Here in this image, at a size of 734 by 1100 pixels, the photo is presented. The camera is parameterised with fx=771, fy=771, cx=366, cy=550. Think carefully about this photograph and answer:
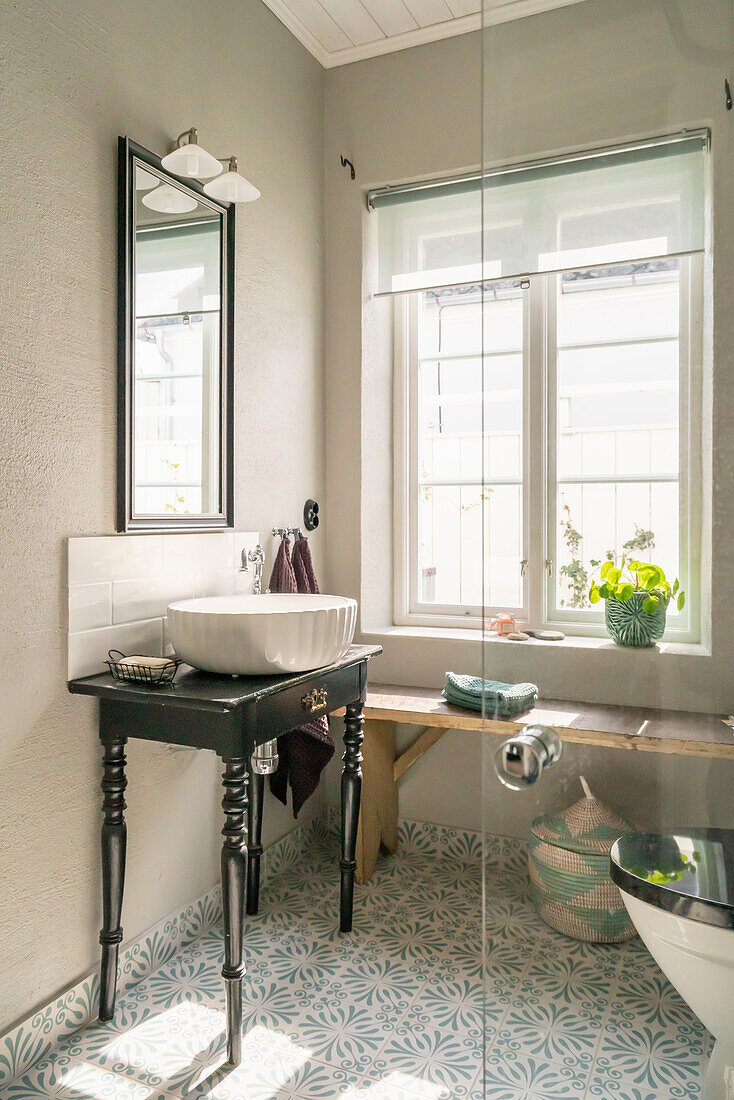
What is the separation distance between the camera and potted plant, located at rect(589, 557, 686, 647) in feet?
2.96

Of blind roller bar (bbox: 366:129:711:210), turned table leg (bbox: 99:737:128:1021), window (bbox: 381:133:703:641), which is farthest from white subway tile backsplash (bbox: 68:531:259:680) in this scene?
blind roller bar (bbox: 366:129:711:210)

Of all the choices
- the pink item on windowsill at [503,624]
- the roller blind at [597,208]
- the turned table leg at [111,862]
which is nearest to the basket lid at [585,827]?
the pink item on windowsill at [503,624]

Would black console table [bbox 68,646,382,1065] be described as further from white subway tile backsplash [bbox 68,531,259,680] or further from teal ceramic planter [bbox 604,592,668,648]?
teal ceramic planter [bbox 604,592,668,648]

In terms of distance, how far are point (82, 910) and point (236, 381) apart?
1406mm

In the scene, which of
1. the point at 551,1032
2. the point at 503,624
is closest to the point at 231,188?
the point at 503,624

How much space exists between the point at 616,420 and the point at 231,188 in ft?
4.40

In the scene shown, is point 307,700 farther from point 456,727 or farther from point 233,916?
point 456,727

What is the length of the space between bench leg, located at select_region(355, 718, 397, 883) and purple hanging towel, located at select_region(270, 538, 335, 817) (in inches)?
7.3

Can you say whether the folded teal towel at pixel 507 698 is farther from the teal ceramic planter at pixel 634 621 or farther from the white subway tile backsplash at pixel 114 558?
the white subway tile backsplash at pixel 114 558

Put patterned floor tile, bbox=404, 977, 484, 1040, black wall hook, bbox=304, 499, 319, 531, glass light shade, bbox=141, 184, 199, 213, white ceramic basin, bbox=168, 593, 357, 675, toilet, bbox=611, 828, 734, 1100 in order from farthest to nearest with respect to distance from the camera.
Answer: black wall hook, bbox=304, 499, 319, 531, glass light shade, bbox=141, 184, 199, 213, patterned floor tile, bbox=404, 977, 484, 1040, white ceramic basin, bbox=168, 593, 357, 675, toilet, bbox=611, 828, 734, 1100

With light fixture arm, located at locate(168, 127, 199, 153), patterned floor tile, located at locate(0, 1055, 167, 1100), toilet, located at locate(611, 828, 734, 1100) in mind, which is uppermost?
light fixture arm, located at locate(168, 127, 199, 153)

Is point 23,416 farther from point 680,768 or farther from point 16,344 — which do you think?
point 680,768

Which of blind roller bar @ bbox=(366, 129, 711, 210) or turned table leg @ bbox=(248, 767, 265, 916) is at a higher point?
blind roller bar @ bbox=(366, 129, 711, 210)

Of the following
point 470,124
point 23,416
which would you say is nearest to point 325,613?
point 23,416
